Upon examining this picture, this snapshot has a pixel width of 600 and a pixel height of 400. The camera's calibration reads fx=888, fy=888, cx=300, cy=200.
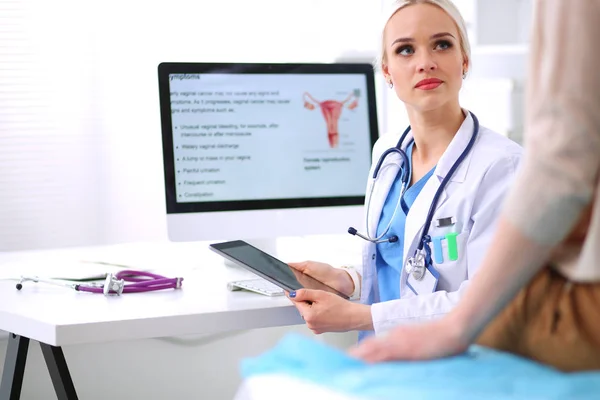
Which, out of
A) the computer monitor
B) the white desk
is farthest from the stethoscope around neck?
the computer monitor

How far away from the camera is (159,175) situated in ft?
8.40

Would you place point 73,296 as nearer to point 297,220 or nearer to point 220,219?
point 220,219

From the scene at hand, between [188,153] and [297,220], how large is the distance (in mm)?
315

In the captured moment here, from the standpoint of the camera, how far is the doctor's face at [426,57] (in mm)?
1706

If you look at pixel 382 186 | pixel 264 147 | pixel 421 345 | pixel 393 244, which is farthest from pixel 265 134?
pixel 421 345

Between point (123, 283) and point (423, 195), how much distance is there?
24.7 inches

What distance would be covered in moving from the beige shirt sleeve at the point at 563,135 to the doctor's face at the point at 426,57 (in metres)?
0.83

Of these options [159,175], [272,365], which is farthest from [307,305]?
[159,175]

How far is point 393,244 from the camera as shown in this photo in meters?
1.79

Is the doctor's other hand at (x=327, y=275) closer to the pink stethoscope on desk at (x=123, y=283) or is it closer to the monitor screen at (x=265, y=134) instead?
the pink stethoscope on desk at (x=123, y=283)

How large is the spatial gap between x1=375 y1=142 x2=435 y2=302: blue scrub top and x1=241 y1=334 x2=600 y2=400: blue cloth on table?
83 centimetres

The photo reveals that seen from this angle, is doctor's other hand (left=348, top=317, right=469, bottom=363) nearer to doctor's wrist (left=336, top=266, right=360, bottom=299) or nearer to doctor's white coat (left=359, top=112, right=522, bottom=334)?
doctor's white coat (left=359, top=112, right=522, bottom=334)

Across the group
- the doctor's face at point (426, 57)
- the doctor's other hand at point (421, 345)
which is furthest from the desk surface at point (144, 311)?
the doctor's other hand at point (421, 345)

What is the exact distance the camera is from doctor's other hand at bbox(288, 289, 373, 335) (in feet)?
5.08
